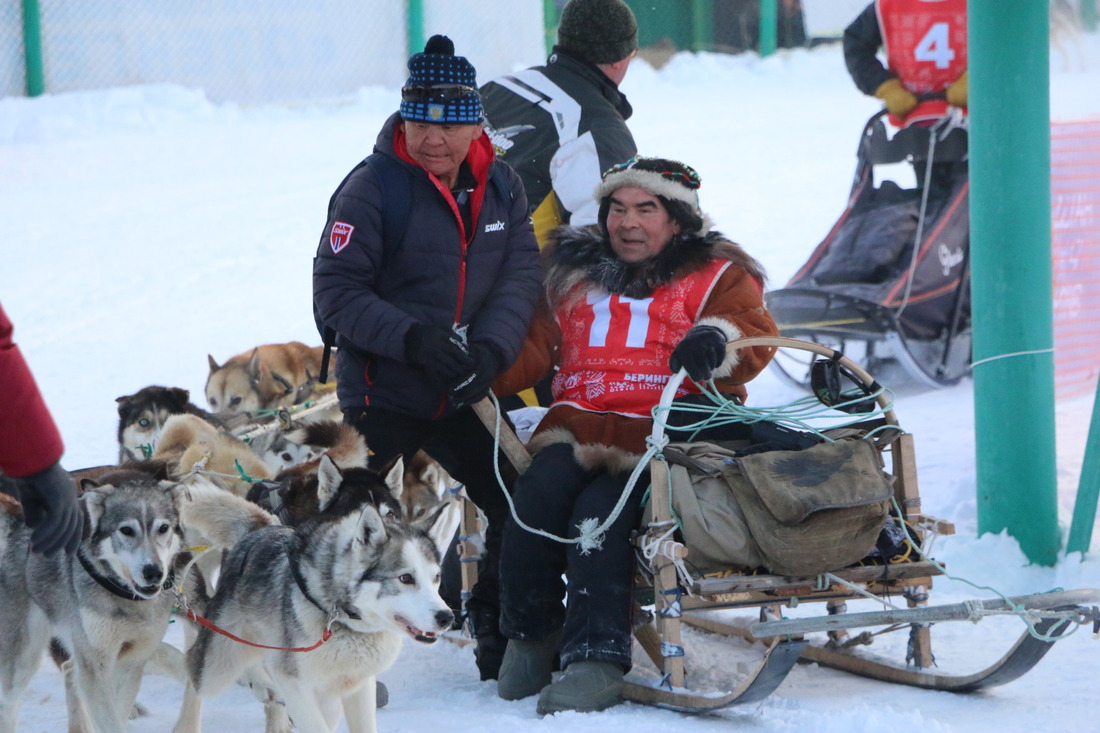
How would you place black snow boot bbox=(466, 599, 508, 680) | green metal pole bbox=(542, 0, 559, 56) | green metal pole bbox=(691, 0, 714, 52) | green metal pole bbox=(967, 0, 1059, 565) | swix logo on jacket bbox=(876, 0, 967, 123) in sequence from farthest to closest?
1. green metal pole bbox=(691, 0, 714, 52)
2. green metal pole bbox=(542, 0, 559, 56)
3. swix logo on jacket bbox=(876, 0, 967, 123)
4. green metal pole bbox=(967, 0, 1059, 565)
5. black snow boot bbox=(466, 599, 508, 680)

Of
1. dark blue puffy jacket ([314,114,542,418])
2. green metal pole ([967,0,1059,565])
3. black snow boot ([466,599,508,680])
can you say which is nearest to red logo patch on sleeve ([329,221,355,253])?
dark blue puffy jacket ([314,114,542,418])

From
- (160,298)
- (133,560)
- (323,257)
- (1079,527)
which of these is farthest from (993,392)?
(160,298)

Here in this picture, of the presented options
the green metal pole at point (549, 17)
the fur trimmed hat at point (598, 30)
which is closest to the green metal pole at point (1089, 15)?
the fur trimmed hat at point (598, 30)

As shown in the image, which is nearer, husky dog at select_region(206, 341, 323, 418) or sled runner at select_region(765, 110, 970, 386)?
husky dog at select_region(206, 341, 323, 418)

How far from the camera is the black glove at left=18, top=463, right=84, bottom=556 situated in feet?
6.35

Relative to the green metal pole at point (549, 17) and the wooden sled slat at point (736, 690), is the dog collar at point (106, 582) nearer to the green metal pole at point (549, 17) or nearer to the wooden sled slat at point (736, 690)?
the wooden sled slat at point (736, 690)

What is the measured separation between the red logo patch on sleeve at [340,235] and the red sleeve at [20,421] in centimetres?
128

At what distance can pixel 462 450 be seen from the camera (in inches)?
133

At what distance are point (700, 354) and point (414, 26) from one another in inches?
407

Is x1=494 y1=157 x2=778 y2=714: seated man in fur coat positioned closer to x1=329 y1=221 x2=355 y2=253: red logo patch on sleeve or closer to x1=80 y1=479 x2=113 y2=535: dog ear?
x1=329 y1=221 x2=355 y2=253: red logo patch on sleeve

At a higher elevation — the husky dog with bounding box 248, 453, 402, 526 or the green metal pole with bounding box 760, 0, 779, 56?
the green metal pole with bounding box 760, 0, 779, 56

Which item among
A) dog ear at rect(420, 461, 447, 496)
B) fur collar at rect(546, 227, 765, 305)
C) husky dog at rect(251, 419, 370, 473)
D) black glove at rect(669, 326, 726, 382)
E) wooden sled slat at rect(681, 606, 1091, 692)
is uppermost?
fur collar at rect(546, 227, 765, 305)

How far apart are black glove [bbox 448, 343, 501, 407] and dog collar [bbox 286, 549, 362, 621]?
60 centimetres

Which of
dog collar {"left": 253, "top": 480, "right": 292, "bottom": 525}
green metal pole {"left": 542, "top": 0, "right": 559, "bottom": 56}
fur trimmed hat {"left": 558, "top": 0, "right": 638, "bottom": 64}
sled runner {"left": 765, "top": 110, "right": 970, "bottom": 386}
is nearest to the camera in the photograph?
dog collar {"left": 253, "top": 480, "right": 292, "bottom": 525}
